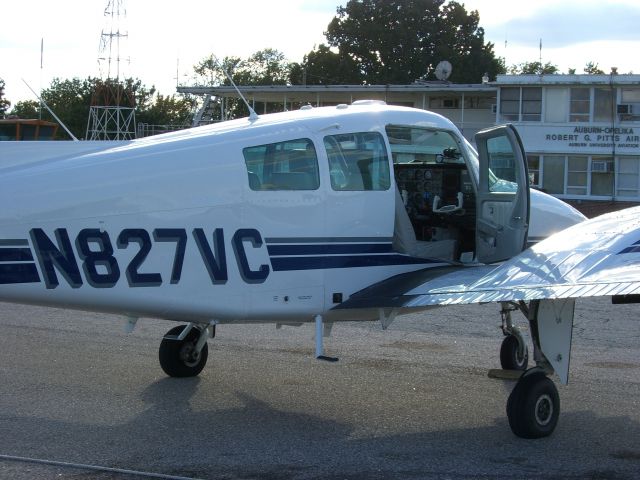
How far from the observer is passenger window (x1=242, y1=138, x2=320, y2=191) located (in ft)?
25.2

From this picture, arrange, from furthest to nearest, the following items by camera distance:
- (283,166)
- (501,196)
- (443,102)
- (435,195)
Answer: (443,102), (435,195), (501,196), (283,166)

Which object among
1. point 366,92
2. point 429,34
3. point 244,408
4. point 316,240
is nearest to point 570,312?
point 316,240

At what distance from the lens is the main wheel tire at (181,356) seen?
31.1 feet

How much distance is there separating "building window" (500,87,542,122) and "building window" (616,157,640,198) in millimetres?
3942

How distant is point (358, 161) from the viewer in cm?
820

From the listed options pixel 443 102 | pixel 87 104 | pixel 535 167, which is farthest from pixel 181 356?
pixel 87 104

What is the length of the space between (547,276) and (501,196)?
1.51 metres

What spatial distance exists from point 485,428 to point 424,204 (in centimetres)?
240

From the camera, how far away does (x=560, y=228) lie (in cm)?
901

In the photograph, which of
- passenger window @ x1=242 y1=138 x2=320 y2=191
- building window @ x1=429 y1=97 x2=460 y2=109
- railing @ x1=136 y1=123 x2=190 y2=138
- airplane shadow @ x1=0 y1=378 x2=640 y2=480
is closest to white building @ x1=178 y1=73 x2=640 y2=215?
railing @ x1=136 y1=123 x2=190 y2=138

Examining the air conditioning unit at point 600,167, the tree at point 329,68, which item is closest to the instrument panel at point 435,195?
the air conditioning unit at point 600,167

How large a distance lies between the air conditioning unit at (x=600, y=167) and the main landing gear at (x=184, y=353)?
2980cm

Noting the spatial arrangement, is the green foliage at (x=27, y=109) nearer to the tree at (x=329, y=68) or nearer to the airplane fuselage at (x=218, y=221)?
the tree at (x=329, y=68)

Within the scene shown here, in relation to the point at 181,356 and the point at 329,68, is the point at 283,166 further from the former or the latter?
the point at 329,68
